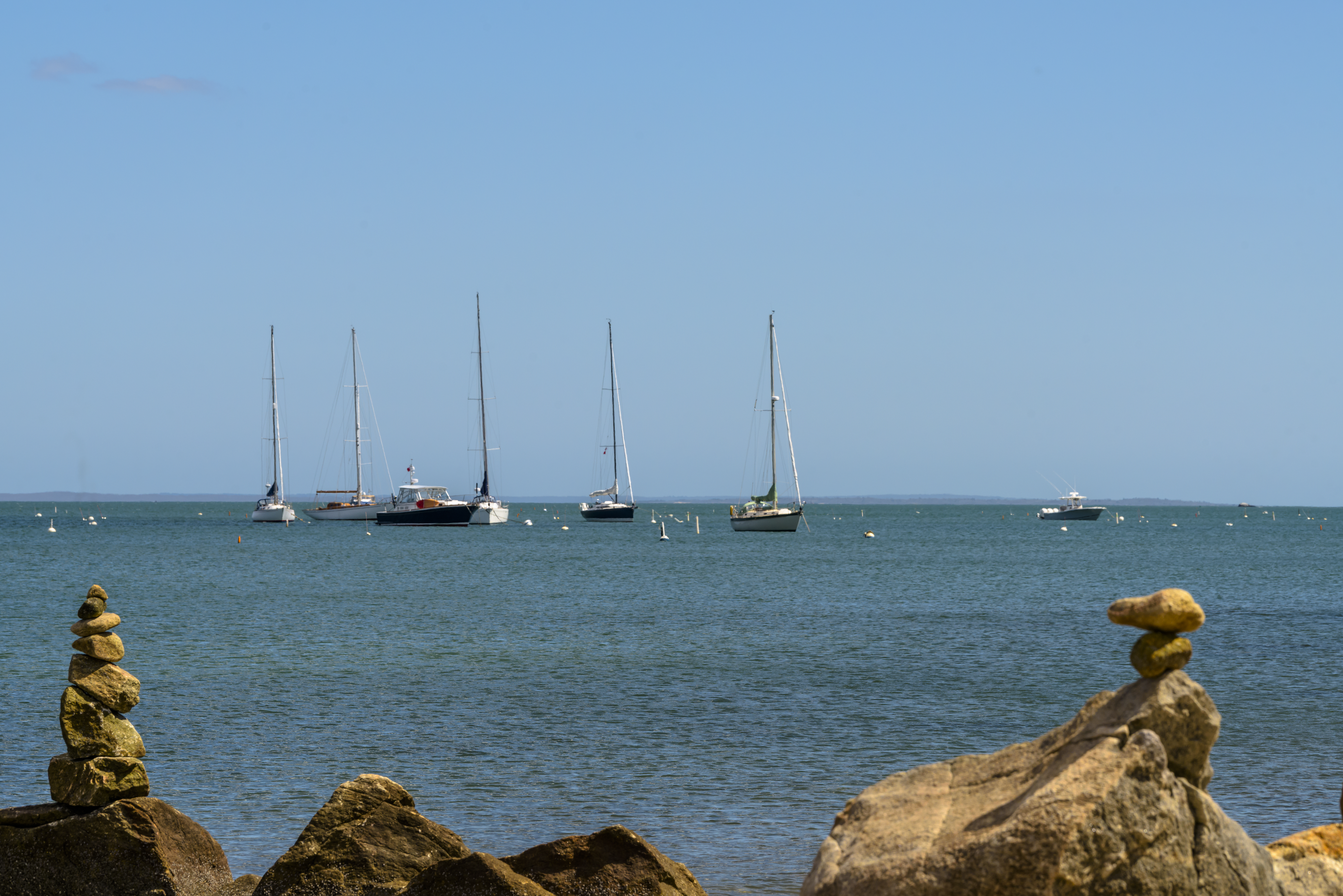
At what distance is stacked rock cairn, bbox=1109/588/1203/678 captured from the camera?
28.9ft

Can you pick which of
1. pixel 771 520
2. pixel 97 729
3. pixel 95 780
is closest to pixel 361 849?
pixel 95 780

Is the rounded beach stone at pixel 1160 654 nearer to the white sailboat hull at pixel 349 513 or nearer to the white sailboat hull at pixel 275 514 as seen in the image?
the white sailboat hull at pixel 349 513

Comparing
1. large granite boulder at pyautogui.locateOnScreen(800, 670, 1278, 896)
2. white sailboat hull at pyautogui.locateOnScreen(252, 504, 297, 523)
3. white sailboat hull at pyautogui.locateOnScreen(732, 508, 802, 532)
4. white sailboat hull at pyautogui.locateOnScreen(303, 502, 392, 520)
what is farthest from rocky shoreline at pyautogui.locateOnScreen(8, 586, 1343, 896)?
white sailboat hull at pyautogui.locateOnScreen(252, 504, 297, 523)

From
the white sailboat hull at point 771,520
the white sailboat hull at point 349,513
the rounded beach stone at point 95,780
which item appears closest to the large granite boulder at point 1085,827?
the rounded beach stone at point 95,780

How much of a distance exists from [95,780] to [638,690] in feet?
64.7

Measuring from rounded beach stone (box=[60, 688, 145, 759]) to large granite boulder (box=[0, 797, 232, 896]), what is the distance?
20.8 inches

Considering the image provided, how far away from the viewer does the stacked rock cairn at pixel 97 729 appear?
44.4 feet

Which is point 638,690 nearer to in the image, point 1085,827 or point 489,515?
point 1085,827

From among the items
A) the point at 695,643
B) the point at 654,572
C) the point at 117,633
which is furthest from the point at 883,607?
the point at 117,633

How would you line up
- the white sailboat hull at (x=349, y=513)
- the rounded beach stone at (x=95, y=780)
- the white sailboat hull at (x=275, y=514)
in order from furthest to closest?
the white sailboat hull at (x=275, y=514) < the white sailboat hull at (x=349, y=513) < the rounded beach stone at (x=95, y=780)

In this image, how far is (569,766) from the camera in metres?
22.7

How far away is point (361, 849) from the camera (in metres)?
12.8

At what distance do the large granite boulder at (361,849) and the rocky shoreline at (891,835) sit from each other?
0.6 inches

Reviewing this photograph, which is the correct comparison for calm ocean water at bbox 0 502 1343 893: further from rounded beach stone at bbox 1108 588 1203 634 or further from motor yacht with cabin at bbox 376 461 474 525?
motor yacht with cabin at bbox 376 461 474 525
